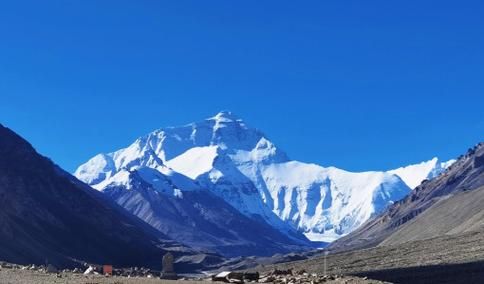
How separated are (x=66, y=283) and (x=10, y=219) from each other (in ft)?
498

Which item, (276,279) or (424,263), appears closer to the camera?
(276,279)

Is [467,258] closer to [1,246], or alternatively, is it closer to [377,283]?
Result: [377,283]

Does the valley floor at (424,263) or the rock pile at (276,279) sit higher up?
the valley floor at (424,263)

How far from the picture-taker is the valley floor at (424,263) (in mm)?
101750

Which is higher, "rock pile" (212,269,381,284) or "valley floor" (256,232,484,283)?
"valley floor" (256,232,484,283)

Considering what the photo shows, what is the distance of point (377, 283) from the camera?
47.2 metres

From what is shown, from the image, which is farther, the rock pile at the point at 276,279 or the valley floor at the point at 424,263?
the valley floor at the point at 424,263

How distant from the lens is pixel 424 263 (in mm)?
112812

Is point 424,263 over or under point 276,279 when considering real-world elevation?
over

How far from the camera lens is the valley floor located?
102 metres

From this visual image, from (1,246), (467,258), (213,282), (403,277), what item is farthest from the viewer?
(1,246)

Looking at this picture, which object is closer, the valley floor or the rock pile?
the rock pile

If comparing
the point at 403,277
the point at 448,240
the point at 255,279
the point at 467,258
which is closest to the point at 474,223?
the point at 448,240

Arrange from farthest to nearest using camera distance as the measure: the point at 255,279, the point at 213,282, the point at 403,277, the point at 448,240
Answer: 1. the point at 448,240
2. the point at 403,277
3. the point at 255,279
4. the point at 213,282
